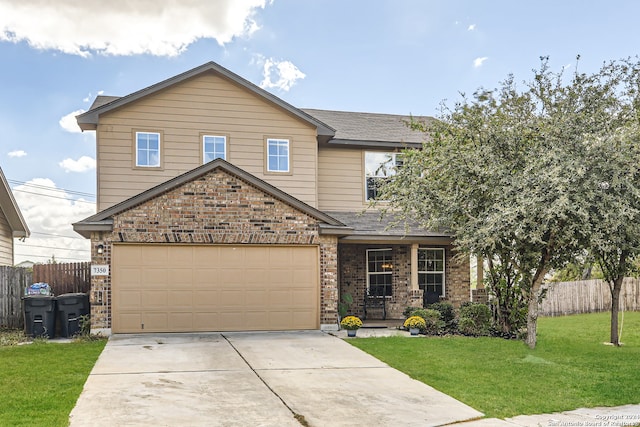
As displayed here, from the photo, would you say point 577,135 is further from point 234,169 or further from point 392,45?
point 392,45

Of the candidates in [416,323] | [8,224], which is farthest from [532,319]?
[8,224]

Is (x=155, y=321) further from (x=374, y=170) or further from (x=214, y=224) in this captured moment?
(x=374, y=170)

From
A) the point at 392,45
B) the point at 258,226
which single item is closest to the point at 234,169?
the point at 258,226

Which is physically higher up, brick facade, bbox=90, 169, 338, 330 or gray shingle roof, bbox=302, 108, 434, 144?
gray shingle roof, bbox=302, 108, 434, 144

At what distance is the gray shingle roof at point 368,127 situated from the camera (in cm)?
1923

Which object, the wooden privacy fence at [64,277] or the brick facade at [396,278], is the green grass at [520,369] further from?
the wooden privacy fence at [64,277]

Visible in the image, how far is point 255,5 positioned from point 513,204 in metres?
9.39

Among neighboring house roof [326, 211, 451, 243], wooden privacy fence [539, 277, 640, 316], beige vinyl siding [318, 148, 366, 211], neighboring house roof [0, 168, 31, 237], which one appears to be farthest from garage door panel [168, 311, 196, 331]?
wooden privacy fence [539, 277, 640, 316]

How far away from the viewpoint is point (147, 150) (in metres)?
17.0

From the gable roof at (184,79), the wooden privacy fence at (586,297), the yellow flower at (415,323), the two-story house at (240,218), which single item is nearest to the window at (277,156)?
the two-story house at (240,218)

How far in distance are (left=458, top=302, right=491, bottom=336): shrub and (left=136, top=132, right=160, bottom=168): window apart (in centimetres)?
883

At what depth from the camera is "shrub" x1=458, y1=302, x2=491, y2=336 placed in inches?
605

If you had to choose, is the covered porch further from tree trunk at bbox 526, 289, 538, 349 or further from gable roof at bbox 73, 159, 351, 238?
tree trunk at bbox 526, 289, 538, 349

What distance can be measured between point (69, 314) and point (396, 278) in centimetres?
940
